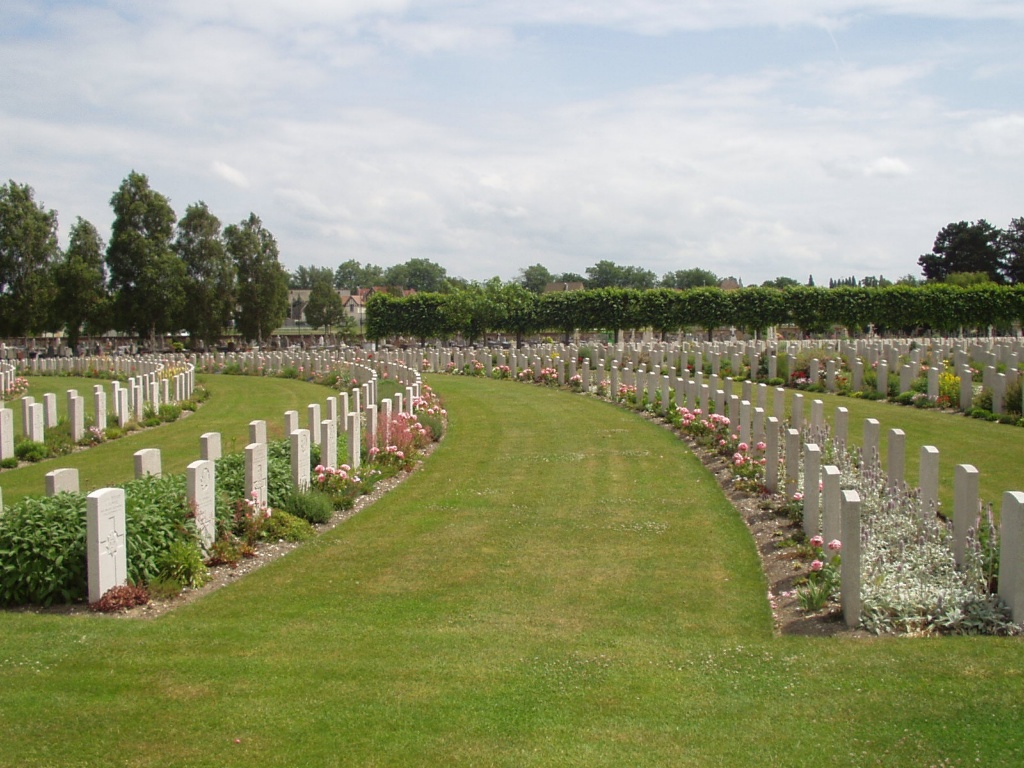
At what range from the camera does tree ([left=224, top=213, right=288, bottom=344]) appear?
200 feet

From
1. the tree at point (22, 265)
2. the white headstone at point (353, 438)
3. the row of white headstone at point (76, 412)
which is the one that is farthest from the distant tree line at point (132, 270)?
the white headstone at point (353, 438)

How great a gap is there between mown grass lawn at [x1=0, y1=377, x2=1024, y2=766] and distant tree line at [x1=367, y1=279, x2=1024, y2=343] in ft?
161

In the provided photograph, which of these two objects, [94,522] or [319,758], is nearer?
[319,758]

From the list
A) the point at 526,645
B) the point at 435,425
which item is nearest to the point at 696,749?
the point at 526,645

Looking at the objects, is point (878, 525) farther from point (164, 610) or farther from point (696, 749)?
point (164, 610)

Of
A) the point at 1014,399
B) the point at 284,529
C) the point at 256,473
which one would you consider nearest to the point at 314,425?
the point at 256,473

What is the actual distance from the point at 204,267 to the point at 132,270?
4.56m

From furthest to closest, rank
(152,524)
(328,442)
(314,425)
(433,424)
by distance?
(433,424), (314,425), (328,442), (152,524)

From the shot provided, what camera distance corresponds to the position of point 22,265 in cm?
5653

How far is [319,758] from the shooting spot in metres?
4.77

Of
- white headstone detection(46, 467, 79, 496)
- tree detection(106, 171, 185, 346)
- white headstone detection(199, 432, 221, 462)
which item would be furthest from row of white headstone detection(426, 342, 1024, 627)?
tree detection(106, 171, 185, 346)

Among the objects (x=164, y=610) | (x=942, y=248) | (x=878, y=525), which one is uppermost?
(x=942, y=248)

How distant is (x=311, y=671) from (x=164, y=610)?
7.17ft

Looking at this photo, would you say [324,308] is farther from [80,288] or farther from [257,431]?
[257,431]
